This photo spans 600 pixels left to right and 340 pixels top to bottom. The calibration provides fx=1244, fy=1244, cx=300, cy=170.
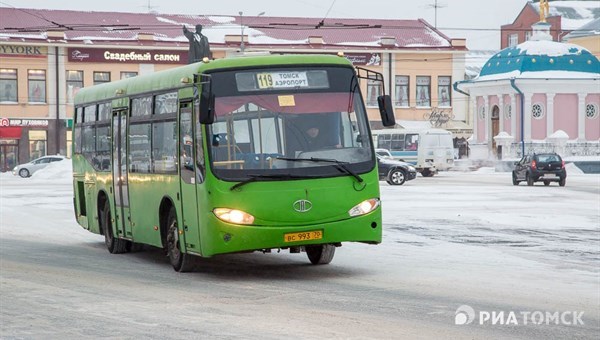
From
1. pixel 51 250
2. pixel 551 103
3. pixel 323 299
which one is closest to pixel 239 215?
pixel 323 299

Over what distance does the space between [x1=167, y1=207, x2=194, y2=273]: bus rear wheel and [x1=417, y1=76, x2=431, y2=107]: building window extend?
71946 millimetres

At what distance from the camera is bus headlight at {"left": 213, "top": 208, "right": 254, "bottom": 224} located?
14.5m

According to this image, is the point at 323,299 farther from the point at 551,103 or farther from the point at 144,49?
the point at 144,49

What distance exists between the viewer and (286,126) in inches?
581

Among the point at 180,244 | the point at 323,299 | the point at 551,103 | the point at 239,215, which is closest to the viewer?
the point at 323,299

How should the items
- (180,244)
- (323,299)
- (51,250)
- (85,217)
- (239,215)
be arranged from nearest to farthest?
(323,299) → (239,215) → (180,244) → (51,250) → (85,217)

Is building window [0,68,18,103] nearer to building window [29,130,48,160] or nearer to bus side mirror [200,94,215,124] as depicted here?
building window [29,130,48,160]

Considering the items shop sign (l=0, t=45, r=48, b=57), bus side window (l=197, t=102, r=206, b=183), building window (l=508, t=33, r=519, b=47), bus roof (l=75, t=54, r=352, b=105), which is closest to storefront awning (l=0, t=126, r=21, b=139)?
shop sign (l=0, t=45, r=48, b=57)

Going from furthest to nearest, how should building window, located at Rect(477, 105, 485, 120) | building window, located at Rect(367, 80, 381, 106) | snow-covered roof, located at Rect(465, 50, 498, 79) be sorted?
snow-covered roof, located at Rect(465, 50, 498, 79) < building window, located at Rect(367, 80, 381, 106) < building window, located at Rect(477, 105, 485, 120)

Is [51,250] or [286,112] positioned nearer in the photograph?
[286,112]

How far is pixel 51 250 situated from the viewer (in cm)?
1948

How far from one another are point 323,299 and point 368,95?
74.2m

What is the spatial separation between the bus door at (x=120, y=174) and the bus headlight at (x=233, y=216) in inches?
147

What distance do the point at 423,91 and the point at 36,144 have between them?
2710cm
